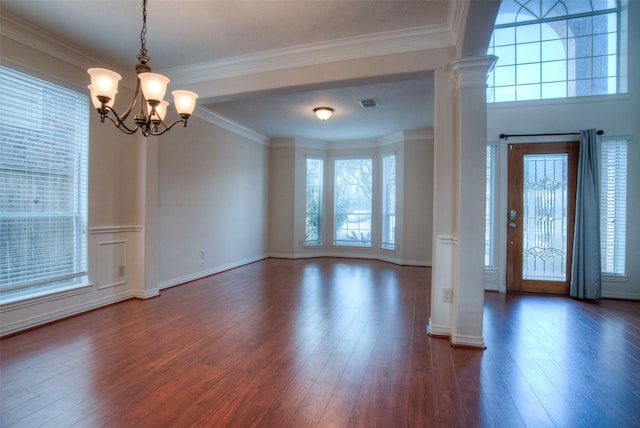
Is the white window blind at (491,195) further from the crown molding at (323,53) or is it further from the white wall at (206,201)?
the white wall at (206,201)

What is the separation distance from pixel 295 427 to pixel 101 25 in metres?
3.61

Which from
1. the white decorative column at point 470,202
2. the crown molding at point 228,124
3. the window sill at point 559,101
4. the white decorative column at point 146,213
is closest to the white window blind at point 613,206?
the window sill at point 559,101

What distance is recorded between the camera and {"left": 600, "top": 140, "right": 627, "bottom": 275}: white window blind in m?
4.30

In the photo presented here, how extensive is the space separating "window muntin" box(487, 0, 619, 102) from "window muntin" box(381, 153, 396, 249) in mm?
2618

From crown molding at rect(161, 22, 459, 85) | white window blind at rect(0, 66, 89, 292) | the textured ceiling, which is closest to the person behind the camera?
the textured ceiling

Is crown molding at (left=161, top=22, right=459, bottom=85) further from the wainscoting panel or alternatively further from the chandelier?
the wainscoting panel

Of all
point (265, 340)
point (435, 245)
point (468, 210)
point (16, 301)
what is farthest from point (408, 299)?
point (16, 301)

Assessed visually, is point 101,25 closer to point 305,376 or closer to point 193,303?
point 193,303

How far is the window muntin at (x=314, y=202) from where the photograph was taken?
758 cm

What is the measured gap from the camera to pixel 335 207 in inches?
304

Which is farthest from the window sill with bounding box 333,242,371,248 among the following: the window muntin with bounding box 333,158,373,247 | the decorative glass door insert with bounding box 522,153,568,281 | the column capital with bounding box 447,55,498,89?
the column capital with bounding box 447,55,498,89

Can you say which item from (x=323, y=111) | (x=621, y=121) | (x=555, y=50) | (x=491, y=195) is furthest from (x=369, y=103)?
(x=621, y=121)

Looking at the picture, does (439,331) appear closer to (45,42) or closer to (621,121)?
(621,121)

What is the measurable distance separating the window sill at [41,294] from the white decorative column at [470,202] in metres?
3.82
